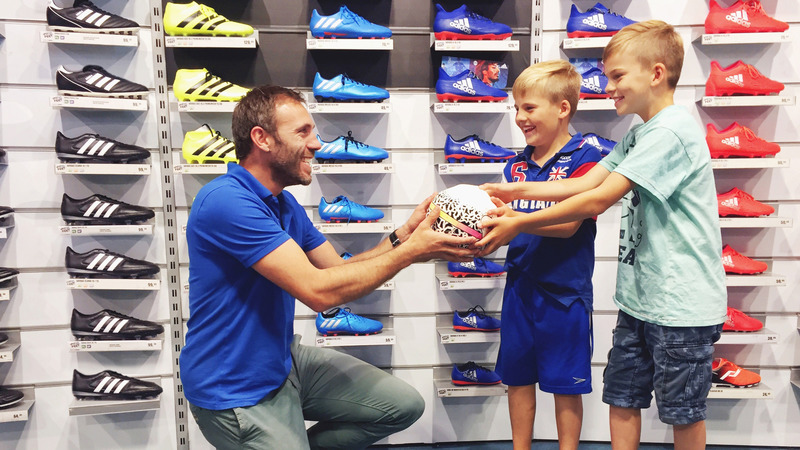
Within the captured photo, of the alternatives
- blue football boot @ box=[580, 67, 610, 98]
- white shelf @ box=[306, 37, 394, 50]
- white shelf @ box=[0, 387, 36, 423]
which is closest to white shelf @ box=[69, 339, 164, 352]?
white shelf @ box=[0, 387, 36, 423]

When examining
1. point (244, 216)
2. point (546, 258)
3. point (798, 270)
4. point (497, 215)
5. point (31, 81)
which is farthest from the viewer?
point (798, 270)

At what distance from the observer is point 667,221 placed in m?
2.11

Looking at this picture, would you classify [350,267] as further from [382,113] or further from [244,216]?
[382,113]

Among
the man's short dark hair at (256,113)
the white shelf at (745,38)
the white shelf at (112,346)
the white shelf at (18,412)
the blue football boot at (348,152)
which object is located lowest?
the white shelf at (18,412)

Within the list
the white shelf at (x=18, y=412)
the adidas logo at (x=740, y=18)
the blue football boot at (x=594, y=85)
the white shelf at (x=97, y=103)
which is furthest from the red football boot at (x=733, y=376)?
the white shelf at (x=18, y=412)

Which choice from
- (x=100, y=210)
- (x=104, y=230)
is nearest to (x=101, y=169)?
(x=100, y=210)

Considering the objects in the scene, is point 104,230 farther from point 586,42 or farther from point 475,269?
point 586,42

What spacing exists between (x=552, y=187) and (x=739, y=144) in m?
1.71

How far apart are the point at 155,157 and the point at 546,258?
8.03ft

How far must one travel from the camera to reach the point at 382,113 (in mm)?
3547

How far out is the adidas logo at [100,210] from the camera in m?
3.22

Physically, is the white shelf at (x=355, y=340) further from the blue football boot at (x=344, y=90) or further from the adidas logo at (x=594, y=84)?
the adidas logo at (x=594, y=84)

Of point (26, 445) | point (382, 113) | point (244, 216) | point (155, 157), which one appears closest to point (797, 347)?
point (382, 113)

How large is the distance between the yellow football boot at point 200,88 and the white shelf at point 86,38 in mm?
319
